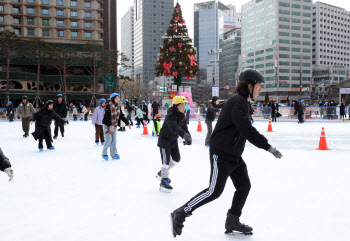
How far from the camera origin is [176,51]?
26203 millimetres

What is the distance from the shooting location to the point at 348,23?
5276 inches

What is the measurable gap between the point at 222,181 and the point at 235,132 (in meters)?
0.49

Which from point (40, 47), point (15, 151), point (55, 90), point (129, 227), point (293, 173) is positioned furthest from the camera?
point (55, 90)

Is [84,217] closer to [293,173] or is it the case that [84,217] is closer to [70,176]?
[70,176]

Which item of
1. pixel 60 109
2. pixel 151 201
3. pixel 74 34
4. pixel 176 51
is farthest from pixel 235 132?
pixel 74 34

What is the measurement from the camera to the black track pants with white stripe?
9.97 feet

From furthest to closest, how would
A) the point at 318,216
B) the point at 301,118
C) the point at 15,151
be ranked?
1. the point at 301,118
2. the point at 15,151
3. the point at 318,216

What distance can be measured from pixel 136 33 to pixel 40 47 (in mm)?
150258

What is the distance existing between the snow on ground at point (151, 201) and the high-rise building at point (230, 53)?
125m

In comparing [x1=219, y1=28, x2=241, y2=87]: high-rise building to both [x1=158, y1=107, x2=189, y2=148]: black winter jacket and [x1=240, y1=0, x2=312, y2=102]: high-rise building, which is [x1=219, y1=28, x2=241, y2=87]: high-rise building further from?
[x1=158, y1=107, x2=189, y2=148]: black winter jacket

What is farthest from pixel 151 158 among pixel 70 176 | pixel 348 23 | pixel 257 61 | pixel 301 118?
pixel 348 23

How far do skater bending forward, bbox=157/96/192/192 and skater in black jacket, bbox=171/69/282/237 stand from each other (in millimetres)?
1487

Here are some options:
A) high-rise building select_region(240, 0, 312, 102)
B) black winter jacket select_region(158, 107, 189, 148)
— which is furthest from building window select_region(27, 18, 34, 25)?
high-rise building select_region(240, 0, 312, 102)

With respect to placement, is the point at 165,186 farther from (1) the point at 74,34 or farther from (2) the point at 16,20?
(2) the point at 16,20
